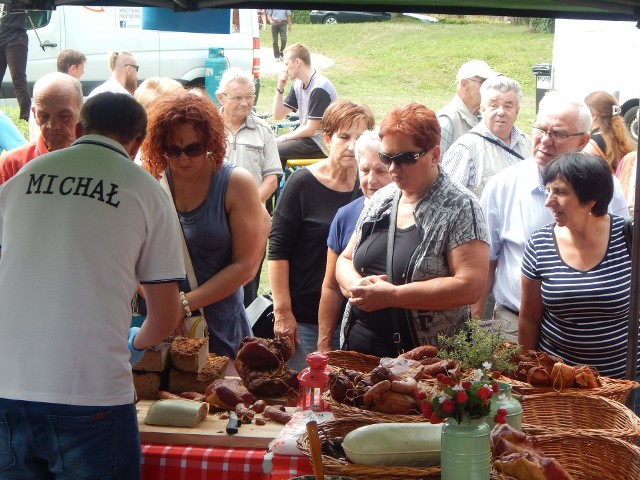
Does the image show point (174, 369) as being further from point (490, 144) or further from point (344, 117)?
point (490, 144)

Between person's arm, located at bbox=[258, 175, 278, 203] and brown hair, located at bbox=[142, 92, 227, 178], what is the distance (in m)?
2.70

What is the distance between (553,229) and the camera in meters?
3.67

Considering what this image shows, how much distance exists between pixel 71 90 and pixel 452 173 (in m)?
2.23

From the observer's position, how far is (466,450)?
2.17 metres

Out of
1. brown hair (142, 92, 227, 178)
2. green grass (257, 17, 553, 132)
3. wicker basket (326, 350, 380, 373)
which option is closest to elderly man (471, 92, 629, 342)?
wicker basket (326, 350, 380, 373)

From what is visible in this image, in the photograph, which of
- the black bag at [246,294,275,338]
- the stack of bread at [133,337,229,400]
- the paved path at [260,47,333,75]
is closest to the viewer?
the stack of bread at [133,337,229,400]

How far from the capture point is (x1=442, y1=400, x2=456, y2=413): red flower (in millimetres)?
2186

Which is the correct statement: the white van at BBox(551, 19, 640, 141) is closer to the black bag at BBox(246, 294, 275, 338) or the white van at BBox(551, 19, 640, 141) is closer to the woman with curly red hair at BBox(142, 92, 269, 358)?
the black bag at BBox(246, 294, 275, 338)

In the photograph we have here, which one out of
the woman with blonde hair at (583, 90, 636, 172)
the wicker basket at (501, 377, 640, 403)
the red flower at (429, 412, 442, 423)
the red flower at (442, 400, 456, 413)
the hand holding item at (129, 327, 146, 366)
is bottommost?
the wicker basket at (501, 377, 640, 403)

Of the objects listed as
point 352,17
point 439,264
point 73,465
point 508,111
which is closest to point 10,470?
point 73,465

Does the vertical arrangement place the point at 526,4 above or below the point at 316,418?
above

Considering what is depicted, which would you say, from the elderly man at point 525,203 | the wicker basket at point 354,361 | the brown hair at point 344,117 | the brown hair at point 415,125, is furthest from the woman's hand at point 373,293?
the brown hair at point 344,117

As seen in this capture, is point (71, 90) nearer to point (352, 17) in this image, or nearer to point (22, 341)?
point (22, 341)

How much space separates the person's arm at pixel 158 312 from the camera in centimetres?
263
